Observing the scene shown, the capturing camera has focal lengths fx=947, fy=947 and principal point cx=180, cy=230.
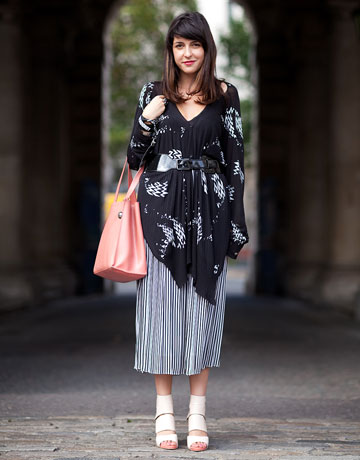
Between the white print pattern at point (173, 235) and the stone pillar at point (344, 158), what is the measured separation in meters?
9.18

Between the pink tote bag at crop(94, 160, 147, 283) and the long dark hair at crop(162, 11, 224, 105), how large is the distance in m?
0.46

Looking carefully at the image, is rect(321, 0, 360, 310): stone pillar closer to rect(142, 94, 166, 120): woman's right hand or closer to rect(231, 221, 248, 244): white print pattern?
rect(231, 221, 248, 244): white print pattern

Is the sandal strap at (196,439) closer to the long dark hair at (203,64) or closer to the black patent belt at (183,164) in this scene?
the black patent belt at (183,164)

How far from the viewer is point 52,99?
56.1 feet

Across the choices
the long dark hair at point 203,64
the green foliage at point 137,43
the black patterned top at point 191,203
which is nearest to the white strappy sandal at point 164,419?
the black patterned top at point 191,203

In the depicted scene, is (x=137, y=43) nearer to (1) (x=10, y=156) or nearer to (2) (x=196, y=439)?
(1) (x=10, y=156)

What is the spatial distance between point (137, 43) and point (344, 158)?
78.0 ft

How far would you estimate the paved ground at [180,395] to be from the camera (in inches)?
164

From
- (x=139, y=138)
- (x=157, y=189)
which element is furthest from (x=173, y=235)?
(x=139, y=138)

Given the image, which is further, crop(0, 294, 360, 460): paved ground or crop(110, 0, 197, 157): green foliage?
crop(110, 0, 197, 157): green foliage

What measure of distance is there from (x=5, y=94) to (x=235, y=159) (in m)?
9.31

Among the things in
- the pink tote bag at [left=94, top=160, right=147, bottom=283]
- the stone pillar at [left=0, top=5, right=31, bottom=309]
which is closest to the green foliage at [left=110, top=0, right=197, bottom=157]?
the stone pillar at [left=0, top=5, right=31, bottom=309]

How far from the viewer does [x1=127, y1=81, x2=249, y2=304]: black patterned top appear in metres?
4.05

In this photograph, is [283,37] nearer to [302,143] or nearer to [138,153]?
[302,143]
